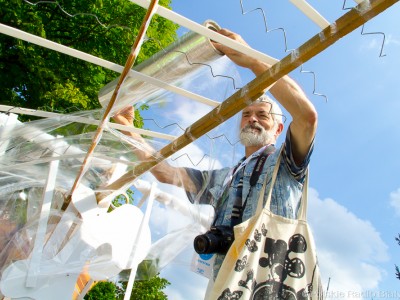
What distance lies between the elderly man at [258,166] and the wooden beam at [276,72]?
7cm

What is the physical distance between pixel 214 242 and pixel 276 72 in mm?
561

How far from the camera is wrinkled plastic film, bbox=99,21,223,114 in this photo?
1397 mm

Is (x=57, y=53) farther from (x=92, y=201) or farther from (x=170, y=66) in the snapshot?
(x=170, y=66)

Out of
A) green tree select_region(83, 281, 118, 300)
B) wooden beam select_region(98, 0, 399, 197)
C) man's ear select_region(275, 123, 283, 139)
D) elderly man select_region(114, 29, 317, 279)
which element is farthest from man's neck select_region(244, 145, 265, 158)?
green tree select_region(83, 281, 118, 300)

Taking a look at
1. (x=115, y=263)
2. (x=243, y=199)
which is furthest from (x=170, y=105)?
(x=115, y=263)

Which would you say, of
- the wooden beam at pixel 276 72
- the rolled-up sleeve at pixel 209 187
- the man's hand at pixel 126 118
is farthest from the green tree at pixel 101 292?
the wooden beam at pixel 276 72

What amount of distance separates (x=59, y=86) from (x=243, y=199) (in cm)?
424

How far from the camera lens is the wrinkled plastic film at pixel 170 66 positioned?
1397mm

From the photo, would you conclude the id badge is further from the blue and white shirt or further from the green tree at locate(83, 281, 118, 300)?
the green tree at locate(83, 281, 118, 300)

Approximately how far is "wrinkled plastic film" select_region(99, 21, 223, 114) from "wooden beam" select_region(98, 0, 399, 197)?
17 cm

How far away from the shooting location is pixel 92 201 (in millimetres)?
2041

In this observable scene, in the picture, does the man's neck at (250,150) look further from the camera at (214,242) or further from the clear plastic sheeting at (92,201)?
the camera at (214,242)

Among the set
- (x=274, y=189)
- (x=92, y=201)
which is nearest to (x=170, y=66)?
(x=274, y=189)

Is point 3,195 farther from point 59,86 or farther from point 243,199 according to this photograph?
point 59,86
